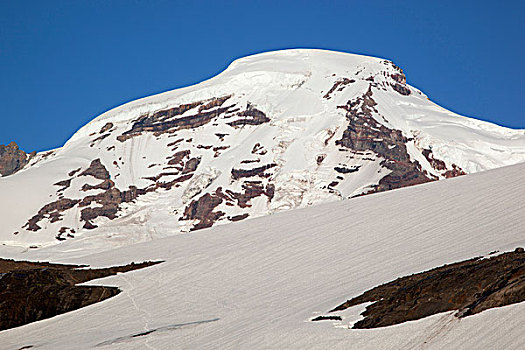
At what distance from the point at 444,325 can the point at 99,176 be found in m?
104

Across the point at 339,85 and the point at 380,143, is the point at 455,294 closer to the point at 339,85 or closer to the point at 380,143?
the point at 380,143

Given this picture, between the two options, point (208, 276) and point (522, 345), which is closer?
point (522, 345)

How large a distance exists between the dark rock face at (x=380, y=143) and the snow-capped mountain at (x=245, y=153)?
0.23 metres

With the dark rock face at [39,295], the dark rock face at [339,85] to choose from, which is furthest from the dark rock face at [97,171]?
the dark rock face at [39,295]

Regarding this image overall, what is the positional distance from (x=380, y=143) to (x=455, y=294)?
319 ft

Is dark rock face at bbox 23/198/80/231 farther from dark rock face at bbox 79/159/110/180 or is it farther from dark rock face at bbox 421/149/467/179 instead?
dark rock face at bbox 421/149/467/179

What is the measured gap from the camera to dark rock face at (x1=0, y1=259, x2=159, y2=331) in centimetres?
2200

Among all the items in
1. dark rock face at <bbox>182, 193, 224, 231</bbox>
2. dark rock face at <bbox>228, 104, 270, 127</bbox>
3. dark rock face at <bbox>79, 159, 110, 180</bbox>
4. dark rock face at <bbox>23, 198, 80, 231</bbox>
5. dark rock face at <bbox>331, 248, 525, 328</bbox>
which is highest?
dark rock face at <bbox>228, 104, 270, 127</bbox>

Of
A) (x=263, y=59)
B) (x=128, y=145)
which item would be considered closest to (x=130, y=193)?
(x=128, y=145)

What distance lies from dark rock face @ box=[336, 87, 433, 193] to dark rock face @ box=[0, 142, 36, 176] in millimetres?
65268

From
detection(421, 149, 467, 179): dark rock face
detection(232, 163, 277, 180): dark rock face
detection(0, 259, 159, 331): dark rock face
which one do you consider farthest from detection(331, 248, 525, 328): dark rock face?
detection(421, 149, 467, 179): dark rock face

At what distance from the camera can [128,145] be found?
400 ft

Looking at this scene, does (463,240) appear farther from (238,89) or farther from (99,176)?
(238,89)

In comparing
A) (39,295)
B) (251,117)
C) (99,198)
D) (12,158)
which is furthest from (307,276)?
(12,158)
